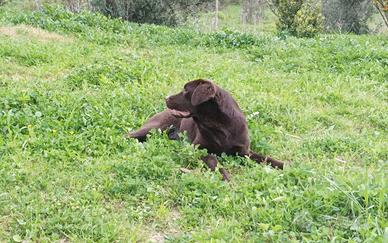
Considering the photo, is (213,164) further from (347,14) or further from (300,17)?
(347,14)

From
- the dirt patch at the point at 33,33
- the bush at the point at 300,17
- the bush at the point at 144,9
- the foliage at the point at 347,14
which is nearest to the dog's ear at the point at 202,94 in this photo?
the dirt patch at the point at 33,33

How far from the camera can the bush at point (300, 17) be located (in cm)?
1374

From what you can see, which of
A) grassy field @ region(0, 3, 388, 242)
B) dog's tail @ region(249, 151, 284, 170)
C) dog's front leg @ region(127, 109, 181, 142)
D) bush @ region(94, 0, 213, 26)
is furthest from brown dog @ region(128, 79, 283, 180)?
bush @ region(94, 0, 213, 26)

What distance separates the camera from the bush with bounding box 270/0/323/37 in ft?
45.1

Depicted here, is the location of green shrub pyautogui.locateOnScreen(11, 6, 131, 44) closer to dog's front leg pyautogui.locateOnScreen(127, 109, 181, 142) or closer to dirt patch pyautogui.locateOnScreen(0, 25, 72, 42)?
dirt patch pyautogui.locateOnScreen(0, 25, 72, 42)

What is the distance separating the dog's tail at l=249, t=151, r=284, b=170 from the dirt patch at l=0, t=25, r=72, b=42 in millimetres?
5556

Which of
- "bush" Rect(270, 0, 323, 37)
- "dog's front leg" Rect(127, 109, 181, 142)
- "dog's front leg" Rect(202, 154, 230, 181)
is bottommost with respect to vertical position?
"bush" Rect(270, 0, 323, 37)

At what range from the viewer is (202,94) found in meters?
4.34

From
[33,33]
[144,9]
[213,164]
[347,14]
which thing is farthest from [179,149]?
[347,14]

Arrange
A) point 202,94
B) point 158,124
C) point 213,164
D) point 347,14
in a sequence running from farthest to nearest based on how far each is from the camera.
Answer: point 347,14 → point 158,124 → point 213,164 → point 202,94

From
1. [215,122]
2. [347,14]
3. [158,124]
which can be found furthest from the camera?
[347,14]

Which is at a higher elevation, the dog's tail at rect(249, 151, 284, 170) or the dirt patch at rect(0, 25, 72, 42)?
the dirt patch at rect(0, 25, 72, 42)

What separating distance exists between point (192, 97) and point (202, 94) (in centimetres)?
8

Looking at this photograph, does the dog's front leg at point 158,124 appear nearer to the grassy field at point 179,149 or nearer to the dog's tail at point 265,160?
the grassy field at point 179,149
